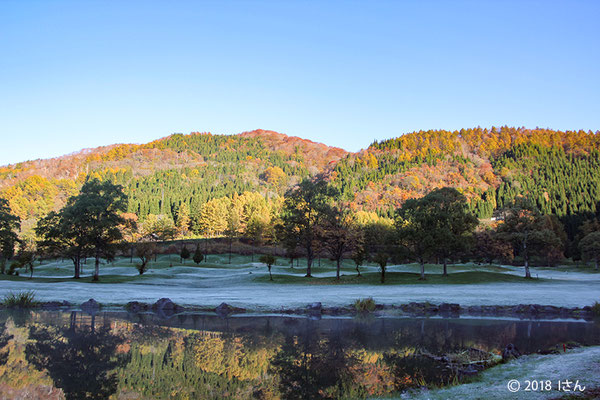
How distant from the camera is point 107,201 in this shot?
50.6 meters

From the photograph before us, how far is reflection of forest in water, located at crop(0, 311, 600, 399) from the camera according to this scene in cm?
833

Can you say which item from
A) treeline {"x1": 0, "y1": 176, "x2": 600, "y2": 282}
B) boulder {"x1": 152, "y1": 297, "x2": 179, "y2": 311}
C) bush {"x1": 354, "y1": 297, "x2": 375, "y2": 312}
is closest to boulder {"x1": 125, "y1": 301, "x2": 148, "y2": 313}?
boulder {"x1": 152, "y1": 297, "x2": 179, "y2": 311}

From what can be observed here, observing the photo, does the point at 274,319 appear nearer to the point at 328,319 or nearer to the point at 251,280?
the point at 328,319

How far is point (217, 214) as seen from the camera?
12525 centimetres

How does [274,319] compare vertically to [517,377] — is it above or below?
below

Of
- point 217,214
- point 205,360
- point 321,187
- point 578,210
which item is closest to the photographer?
point 205,360

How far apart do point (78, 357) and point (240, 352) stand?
4.09 metres

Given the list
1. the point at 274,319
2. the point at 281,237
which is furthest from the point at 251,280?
the point at 274,319

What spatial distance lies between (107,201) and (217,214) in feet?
245

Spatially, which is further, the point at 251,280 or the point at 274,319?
the point at 251,280

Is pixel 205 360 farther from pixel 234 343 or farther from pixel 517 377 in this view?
pixel 517 377

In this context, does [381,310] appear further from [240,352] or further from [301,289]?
[301,289]

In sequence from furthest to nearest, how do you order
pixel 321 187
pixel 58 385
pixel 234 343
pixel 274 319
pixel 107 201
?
pixel 321 187 → pixel 107 201 → pixel 274 319 → pixel 234 343 → pixel 58 385

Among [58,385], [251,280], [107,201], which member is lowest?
[251,280]
